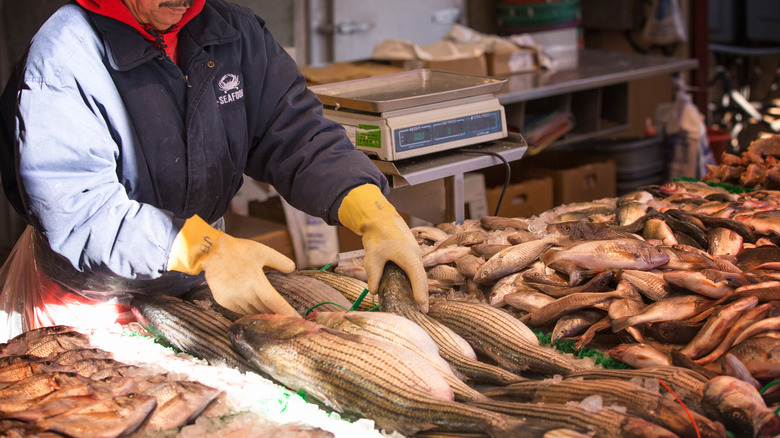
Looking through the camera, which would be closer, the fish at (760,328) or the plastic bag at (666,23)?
the fish at (760,328)

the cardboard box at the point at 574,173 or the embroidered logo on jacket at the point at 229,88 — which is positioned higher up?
the embroidered logo on jacket at the point at 229,88

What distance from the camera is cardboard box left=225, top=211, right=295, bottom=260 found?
14.8 feet

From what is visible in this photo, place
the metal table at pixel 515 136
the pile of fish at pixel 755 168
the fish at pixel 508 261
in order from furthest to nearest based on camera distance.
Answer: the pile of fish at pixel 755 168 < the metal table at pixel 515 136 < the fish at pixel 508 261

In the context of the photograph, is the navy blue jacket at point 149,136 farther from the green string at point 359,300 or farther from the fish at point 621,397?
the fish at point 621,397

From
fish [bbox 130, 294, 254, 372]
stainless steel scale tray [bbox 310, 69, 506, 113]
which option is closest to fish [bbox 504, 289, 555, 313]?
fish [bbox 130, 294, 254, 372]

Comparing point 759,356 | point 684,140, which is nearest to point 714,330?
point 759,356

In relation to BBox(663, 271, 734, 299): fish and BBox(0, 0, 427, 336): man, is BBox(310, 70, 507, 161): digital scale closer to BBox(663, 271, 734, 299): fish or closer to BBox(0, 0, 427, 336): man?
BBox(0, 0, 427, 336): man

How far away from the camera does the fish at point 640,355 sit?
178 cm

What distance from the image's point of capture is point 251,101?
2443mm

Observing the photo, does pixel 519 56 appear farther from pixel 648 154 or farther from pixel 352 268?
pixel 352 268

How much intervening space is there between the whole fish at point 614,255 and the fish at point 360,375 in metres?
0.81

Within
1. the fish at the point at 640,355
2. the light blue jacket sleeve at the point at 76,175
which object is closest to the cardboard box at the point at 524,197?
the fish at the point at 640,355

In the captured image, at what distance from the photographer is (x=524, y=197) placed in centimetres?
504

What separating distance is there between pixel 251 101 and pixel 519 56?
130 inches
